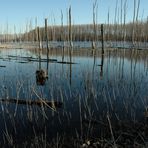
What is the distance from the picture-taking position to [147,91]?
36.2ft

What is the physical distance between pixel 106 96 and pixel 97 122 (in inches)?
116

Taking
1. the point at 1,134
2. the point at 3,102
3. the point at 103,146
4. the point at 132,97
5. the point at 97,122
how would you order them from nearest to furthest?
1. the point at 103,146
2. the point at 1,134
3. the point at 97,122
4. the point at 3,102
5. the point at 132,97

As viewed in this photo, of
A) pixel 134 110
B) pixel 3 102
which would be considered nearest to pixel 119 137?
pixel 134 110

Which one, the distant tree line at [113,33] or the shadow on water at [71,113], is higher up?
the distant tree line at [113,33]

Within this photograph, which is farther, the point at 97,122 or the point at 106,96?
the point at 106,96

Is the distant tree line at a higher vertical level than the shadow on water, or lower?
higher

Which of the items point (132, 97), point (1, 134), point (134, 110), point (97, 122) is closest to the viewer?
point (1, 134)

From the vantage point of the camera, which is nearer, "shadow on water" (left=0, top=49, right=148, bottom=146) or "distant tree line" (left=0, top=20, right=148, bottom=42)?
"shadow on water" (left=0, top=49, right=148, bottom=146)

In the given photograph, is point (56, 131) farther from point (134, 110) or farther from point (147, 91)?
point (147, 91)

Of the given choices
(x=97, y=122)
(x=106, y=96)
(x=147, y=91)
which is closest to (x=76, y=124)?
(x=97, y=122)

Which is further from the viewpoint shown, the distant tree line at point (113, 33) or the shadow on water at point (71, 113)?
the distant tree line at point (113, 33)

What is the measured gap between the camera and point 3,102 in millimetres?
9258

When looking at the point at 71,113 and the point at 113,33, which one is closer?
the point at 71,113

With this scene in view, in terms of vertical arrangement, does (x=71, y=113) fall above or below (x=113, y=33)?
below
